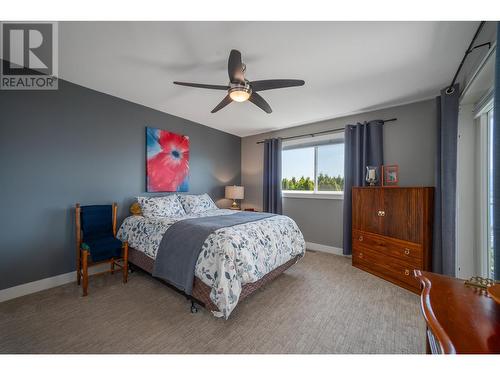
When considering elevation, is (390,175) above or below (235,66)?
below

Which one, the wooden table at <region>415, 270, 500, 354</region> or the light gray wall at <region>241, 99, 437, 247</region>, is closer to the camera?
the wooden table at <region>415, 270, 500, 354</region>

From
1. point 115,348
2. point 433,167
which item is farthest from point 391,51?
point 115,348

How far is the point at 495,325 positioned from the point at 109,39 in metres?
2.84

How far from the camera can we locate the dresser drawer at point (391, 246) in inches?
91.7

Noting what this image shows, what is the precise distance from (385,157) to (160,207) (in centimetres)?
355

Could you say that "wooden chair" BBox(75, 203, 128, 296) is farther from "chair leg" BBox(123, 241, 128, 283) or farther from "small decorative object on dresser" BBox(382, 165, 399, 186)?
"small decorative object on dresser" BBox(382, 165, 399, 186)

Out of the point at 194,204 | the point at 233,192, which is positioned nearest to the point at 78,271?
the point at 194,204

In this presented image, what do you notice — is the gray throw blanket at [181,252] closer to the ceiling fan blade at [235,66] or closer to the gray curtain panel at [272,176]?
the ceiling fan blade at [235,66]

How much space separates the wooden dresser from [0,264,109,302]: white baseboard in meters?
3.79

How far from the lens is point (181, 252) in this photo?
2.01 metres

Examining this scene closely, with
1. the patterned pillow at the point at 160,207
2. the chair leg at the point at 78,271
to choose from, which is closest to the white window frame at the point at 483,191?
the patterned pillow at the point at 160,207

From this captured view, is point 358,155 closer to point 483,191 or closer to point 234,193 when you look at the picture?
point 483,191

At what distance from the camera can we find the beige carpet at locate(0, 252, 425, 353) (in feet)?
4.89

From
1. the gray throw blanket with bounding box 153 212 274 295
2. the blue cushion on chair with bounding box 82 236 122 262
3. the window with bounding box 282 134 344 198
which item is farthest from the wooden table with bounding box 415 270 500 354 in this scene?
the window with bounding box 282 134 344 198
